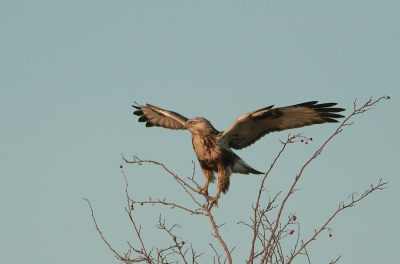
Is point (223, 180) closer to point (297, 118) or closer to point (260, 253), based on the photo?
point (297, 118)

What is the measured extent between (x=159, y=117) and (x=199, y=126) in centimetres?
177

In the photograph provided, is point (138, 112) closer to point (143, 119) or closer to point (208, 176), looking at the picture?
point (143, 119)

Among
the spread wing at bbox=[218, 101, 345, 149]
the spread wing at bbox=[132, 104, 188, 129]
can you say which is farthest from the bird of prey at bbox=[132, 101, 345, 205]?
the spread wing at bbox=[132, 104, 188, 129]

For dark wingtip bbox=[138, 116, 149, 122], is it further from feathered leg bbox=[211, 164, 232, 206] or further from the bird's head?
feathered leg bbox=[211, 164, 232, 206]

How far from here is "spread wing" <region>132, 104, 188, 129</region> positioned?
9.22 m

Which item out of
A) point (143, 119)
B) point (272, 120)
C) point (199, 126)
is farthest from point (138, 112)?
point (272, 120)

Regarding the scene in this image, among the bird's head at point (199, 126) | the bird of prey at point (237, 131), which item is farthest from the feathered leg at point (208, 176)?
the bird's head at point (199, 126)

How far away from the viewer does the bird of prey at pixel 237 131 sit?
26.7 feet

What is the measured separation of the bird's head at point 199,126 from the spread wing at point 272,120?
20 centimetres

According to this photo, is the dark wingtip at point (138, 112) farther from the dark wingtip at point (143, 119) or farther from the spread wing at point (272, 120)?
the spread wing at point (272, 120)

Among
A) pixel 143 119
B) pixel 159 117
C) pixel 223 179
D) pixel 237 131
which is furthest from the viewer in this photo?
pixel 143 119

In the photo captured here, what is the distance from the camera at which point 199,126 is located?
8.45 metres

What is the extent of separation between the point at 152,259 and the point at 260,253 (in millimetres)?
975

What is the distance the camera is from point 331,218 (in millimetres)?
5133
